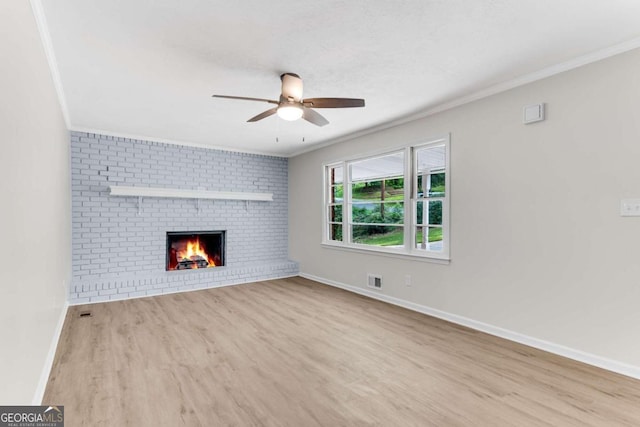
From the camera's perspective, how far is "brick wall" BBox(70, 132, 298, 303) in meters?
4.85

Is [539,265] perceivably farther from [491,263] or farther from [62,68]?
[62,68]

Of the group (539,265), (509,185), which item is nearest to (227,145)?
(509,185)

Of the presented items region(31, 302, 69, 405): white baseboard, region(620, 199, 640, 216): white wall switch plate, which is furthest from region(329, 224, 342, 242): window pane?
region(31, 302, 69, 405): white baseboard

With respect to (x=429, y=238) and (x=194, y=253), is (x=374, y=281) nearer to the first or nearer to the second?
(x=429, y=238)

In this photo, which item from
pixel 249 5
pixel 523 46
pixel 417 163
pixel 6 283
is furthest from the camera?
pixel 417 163

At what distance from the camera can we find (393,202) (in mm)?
4719

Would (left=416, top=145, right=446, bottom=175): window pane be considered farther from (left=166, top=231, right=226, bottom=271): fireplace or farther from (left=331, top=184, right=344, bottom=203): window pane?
(left=166, top=231, right=226, bottom=271): fireplace

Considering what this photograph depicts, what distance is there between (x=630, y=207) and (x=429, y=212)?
195 centimetres

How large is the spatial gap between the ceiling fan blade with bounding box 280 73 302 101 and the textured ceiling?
4.1 inches

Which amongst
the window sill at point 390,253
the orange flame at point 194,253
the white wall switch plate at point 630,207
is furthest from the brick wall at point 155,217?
the white wall switch plate at point 630,207

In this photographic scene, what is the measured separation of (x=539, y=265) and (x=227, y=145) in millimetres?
5061

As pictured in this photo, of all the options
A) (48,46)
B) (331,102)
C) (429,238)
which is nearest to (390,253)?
(429,238)

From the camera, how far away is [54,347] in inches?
117

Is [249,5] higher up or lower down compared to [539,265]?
higher up
